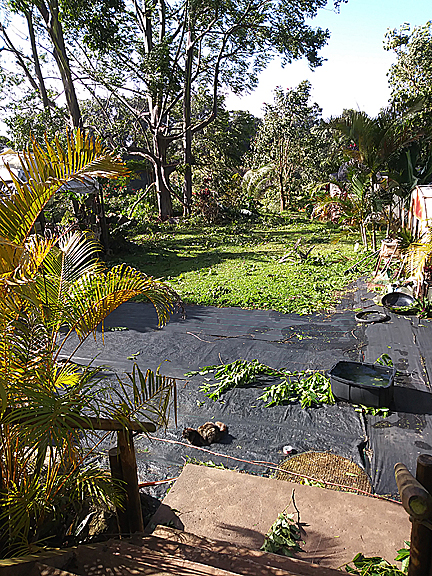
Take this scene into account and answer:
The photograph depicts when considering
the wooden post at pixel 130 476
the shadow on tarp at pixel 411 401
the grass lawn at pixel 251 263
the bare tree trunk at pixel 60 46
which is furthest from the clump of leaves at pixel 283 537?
the bare tree trunk at pixel 60 46

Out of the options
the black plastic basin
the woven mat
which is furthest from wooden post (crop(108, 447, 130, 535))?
the black plastic basin

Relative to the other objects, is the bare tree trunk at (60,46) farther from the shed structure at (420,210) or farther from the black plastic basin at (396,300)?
the black plastic basin at (396,300)

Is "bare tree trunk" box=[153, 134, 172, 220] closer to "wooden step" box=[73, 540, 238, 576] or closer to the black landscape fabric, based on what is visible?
the black landscape fabric

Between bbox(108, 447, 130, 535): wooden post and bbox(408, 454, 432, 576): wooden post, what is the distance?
144 centimetres

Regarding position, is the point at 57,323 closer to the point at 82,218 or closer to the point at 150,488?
the point at 150,488

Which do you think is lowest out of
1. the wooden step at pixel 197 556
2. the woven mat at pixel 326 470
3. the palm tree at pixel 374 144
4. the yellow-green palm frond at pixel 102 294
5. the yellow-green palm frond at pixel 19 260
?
the woven mat at pixel 326 470

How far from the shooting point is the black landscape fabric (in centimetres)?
364

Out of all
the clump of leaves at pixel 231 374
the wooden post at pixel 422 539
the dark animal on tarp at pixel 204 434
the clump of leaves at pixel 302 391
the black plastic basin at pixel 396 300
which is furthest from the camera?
the black plastic basin at pixel 396 300

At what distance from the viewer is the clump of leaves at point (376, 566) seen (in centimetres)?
220

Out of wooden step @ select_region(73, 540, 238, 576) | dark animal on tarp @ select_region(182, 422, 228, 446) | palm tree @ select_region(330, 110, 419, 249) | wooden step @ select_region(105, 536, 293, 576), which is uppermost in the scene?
palm tree @ select_region(330, 110, 419, 249)

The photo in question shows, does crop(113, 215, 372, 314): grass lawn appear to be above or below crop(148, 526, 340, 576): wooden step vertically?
above

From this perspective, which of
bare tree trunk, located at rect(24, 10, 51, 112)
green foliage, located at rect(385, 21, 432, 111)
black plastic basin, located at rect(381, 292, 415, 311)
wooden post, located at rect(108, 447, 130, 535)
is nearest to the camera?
wooden post, located at rect(108, 447, 130, 535)

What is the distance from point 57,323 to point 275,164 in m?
15.6

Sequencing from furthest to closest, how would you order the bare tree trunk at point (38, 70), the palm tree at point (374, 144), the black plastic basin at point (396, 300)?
the bare tree trunk at point (38, 70)
the palm tree at point (374, 144)
the black plastic basin at point (396, 300)
